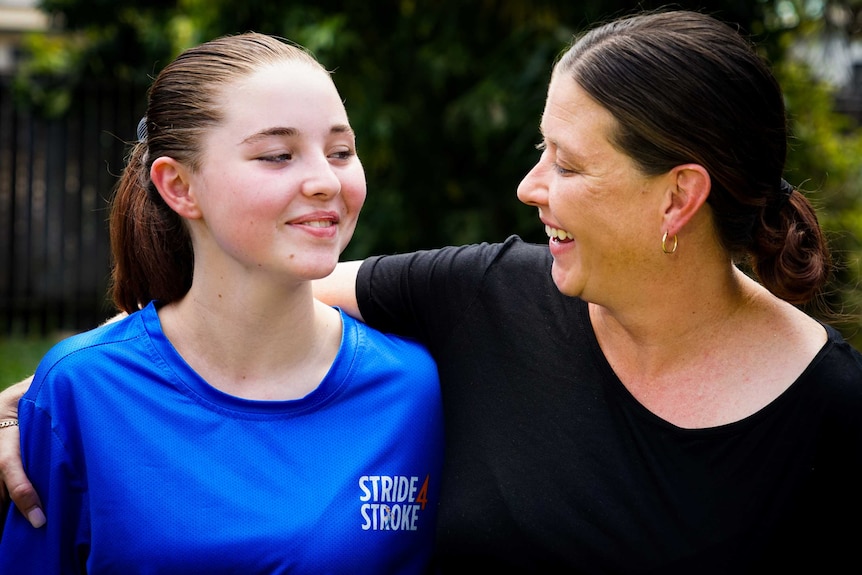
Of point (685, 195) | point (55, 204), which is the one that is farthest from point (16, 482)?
point (55, 204)

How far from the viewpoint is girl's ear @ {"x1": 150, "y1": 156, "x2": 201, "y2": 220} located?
2428mm

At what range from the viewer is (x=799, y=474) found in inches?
90.3

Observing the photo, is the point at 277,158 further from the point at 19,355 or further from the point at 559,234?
the point at 19,355

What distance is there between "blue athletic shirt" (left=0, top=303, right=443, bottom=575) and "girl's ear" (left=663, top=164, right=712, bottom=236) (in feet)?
2.76

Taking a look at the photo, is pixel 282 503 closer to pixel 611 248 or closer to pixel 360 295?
pixel 360 295

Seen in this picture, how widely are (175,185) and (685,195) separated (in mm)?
1200

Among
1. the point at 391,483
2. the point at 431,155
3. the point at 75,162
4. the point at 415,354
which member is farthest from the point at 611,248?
the point at 75,162

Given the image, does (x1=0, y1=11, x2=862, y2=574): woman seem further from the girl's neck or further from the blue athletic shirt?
the girl's neck

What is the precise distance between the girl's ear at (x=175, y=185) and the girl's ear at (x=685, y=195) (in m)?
1.11

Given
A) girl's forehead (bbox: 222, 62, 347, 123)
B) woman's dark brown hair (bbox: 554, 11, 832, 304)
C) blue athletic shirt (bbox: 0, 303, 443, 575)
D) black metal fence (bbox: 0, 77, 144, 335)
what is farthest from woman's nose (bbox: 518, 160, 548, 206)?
black metal fence (bbox: 0, 77, 144, 335)

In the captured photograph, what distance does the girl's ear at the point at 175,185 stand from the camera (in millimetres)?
2428

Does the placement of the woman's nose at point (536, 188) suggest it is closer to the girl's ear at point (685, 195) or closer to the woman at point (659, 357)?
the woman at point (659, 357)

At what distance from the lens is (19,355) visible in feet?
26.8

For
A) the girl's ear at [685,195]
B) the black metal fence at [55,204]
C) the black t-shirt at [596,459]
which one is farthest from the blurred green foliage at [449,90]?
the black metal fence at [55,204]
